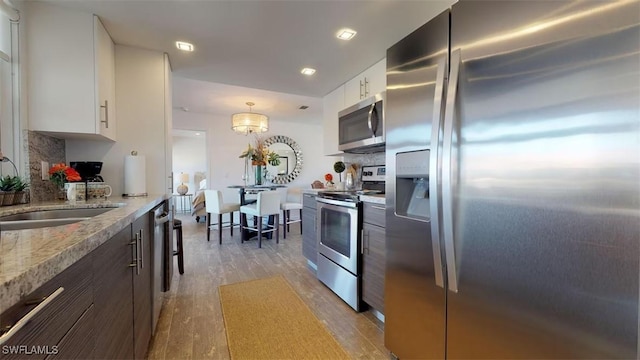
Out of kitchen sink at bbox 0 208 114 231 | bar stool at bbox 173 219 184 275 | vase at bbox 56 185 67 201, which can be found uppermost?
vase at bbox 56 185 67 201

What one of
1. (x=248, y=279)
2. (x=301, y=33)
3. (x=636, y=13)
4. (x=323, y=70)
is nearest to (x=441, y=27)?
(x=636, y=13)

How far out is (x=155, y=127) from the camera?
2277 millimetres

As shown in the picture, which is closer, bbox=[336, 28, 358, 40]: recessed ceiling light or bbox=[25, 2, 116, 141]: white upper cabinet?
bbox=[25, 2, 116, 141]: white upper cabinet

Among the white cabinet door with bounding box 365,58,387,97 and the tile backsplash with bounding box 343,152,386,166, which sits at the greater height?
the white cabinet door with bounding box 365,58,387,97

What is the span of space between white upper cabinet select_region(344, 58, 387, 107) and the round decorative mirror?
11.1ft

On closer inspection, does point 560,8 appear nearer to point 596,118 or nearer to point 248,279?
point 596,118

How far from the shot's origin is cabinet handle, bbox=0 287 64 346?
366 millimetres

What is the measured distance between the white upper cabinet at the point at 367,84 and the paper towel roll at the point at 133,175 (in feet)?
6.77

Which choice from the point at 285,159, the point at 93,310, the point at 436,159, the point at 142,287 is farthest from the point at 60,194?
the point at 285,159

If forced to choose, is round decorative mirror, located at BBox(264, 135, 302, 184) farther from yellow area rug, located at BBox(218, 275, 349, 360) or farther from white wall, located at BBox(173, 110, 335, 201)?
yellow area rug, located at BBox(218, 275, 349, 360)

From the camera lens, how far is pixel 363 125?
2.39 m

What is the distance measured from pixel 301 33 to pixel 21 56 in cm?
182

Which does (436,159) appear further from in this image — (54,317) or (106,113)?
(106,113)

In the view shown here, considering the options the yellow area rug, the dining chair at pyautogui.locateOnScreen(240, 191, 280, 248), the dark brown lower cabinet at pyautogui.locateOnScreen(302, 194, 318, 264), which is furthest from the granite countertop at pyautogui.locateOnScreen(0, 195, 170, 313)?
the dining chair at pyautogui.locateOnScreen(240, 191, 280, 248)
